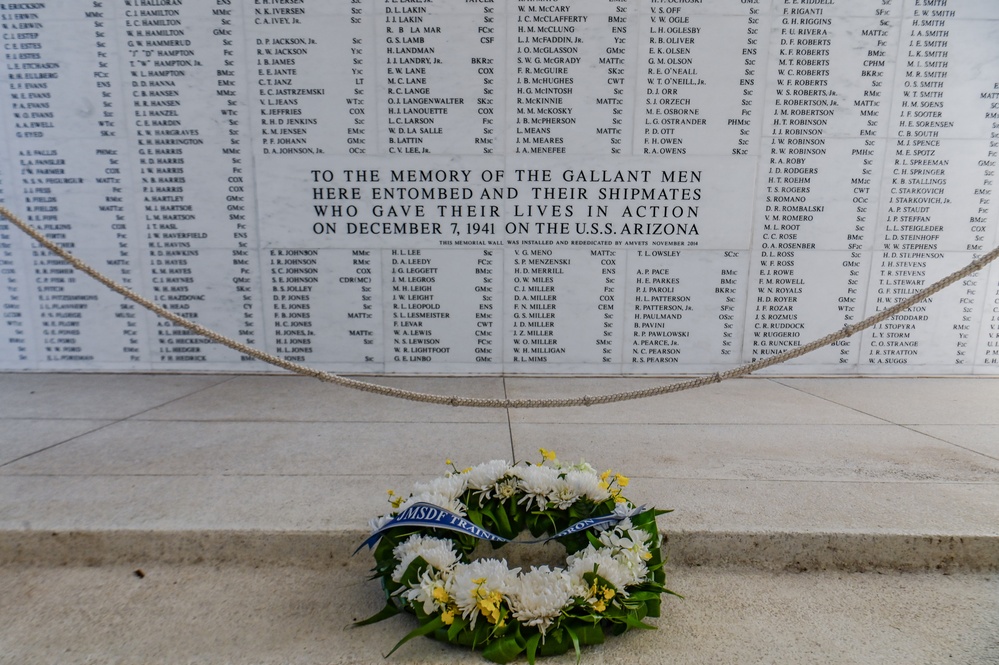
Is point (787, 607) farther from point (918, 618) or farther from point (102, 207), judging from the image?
point (102, 207)

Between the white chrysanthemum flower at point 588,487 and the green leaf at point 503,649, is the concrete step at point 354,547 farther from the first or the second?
the green leaf at point 503,649

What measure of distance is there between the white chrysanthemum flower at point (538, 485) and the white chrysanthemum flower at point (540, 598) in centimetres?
33

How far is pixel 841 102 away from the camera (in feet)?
14.6

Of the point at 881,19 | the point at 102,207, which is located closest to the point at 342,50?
the point at 102,207

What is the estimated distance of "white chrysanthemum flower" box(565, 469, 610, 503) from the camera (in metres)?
2.05

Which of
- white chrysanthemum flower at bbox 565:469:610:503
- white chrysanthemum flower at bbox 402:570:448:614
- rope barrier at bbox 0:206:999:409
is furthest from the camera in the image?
rope barrier at bbox 0:206:999:409

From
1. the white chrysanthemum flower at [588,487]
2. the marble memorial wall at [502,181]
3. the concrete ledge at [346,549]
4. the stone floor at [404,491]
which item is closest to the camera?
the stone floor at [404,491]

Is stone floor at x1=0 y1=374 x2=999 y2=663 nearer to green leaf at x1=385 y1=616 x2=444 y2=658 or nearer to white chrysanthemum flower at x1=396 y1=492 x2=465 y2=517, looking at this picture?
green leaf at x1=385 y1=616 x2=444 y2=658

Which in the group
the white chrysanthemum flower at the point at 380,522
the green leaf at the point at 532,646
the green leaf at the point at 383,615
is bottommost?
the green leaf at the point at 383,615

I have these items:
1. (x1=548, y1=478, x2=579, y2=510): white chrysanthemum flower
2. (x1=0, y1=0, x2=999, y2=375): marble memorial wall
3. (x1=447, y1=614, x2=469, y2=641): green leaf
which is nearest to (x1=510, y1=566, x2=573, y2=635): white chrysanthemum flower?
(x1=447, y1=614, x2=469, y2=641): green leaf

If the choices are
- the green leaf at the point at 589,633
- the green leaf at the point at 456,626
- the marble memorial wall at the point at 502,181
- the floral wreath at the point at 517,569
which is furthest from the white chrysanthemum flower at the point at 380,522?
the marble memorial wall at the point at 502,181

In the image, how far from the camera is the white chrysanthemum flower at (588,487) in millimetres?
2047

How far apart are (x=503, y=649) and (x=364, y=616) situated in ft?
1.89

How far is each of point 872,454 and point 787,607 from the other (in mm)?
1488
